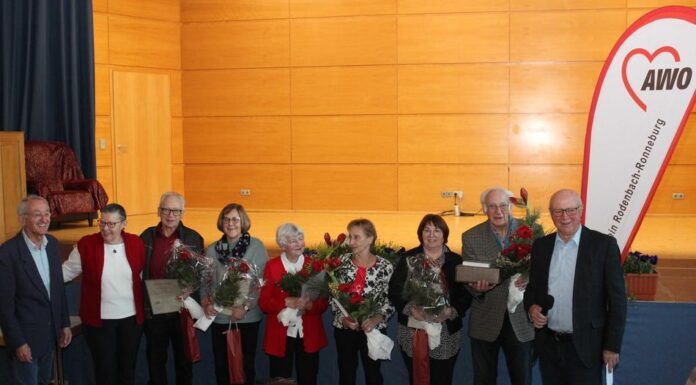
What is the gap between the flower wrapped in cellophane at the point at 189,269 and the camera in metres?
4.65

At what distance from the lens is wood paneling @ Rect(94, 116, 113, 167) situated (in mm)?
11784

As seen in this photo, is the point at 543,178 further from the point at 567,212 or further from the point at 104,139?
the point at 567,212

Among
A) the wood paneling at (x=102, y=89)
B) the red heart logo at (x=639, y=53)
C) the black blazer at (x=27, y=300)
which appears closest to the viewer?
the black blazer at (x=27, y=300)

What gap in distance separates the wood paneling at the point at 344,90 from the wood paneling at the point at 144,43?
Result: 72.2 inches

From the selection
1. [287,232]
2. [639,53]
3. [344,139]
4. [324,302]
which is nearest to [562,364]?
[324,302]

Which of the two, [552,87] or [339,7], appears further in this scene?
[339,7]

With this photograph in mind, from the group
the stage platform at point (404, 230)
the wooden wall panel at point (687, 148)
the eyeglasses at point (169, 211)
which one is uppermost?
the wooden wall panel at point (687, 148)

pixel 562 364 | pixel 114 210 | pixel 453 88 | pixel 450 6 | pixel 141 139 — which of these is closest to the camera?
pixel 562 364

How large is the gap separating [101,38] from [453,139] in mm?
5011

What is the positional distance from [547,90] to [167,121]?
540cm

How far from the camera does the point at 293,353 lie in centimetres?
479

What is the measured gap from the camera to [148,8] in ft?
39.9

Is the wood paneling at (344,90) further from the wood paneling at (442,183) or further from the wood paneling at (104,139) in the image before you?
the wood paneling at (104,139)

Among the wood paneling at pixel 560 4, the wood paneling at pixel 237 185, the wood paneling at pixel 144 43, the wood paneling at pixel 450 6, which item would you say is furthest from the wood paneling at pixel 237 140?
the wood paneling at pixel 560 4
